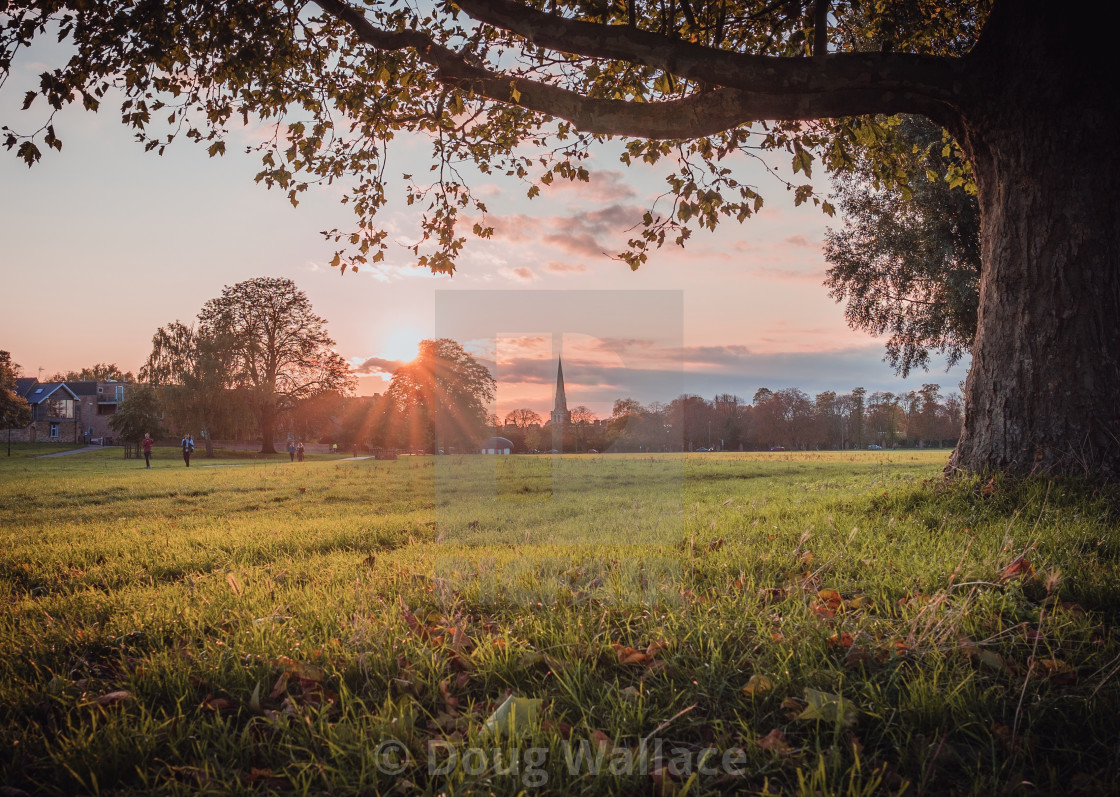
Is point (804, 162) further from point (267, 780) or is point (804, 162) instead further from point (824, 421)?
point (824, 421)

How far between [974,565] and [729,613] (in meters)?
1.72

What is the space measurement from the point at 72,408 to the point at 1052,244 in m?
116

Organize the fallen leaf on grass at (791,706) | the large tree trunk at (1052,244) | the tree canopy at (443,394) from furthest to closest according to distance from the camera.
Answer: the tree canopy at (443,394), the large tree trunk at (1052,244), the fallen leaf on grass at (791,706)

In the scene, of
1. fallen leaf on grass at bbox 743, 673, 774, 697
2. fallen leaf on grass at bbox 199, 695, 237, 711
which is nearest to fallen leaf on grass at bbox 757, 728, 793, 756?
fallen leaf on grass at bbox 743, 673, 774, 697

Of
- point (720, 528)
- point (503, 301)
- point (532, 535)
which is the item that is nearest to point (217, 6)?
point (503, 301)

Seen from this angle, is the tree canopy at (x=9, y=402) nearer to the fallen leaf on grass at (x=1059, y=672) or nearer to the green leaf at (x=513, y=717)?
the green leaf at (x=513, y=717)

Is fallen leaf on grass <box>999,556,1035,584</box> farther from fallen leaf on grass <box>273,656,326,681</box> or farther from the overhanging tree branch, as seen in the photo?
the overhanging tree branch

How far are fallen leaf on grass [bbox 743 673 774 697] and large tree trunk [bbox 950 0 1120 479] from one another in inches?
205

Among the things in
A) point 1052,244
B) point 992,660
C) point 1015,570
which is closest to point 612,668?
point 992,660

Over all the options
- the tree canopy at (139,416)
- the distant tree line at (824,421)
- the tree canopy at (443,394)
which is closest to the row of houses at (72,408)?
the tree canopy at (139,416)

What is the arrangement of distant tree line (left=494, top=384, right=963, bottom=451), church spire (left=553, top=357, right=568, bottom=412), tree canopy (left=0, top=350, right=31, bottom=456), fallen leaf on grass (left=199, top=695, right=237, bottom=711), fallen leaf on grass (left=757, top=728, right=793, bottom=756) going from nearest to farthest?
1. fallen leaf on grass (left=757, top=728, right=793, bottom=756)
2. fallen leaf on grass (left=199, top=695, right=237, bottom=711)
3. church spire (left=553, top=357, right=568, bottom=412)
4. tree canopy (left=0, top=350, right=31, bottom=456)
5. distant tree line (left=494, top=384, right=963, bottom=451)

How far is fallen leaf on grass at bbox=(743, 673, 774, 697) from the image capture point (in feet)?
8.02

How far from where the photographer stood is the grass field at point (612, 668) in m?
2.11

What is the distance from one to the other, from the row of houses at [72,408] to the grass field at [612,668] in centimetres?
10161
